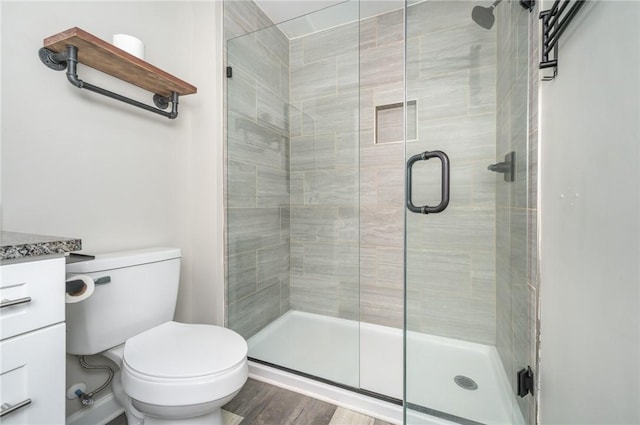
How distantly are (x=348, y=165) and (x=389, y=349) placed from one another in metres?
1.19

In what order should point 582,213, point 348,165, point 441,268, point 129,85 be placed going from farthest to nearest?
1. point 348,165
2. point 129,85
3. point 441,268
4. point 582,213

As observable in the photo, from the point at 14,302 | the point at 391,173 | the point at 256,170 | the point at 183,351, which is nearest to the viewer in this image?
the point at 14,302

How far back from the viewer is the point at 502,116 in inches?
43.1

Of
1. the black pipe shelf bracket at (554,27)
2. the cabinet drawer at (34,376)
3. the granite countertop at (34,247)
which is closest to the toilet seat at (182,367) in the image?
the cabinet drawer at (34,376)

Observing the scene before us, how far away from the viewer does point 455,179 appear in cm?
105

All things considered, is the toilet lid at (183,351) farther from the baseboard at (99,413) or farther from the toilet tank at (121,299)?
the baseboard at (99,413)

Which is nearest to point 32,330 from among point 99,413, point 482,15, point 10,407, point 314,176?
point 10,407

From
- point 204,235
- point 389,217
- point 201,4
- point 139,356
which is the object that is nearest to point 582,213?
point 389,217

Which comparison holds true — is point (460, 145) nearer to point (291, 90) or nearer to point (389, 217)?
point (389, 217)

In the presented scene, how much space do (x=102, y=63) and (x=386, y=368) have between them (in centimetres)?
198

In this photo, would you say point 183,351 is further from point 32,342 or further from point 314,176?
point 314,176

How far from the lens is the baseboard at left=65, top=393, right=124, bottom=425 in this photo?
45.4 inches

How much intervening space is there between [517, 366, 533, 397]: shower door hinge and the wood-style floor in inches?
22.6

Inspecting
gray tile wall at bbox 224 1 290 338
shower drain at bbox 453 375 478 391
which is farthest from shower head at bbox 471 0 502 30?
shower drain at bbox 453 375 478 391
